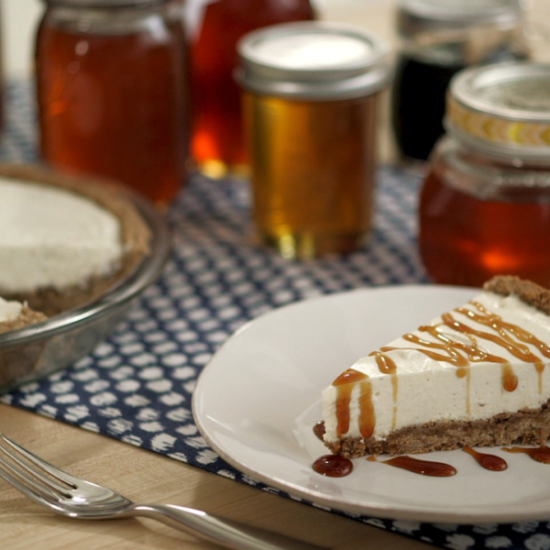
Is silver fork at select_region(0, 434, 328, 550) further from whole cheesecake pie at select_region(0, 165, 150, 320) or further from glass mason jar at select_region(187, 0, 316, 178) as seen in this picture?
glass mason jar at select_region(187, 0, 316, 178)

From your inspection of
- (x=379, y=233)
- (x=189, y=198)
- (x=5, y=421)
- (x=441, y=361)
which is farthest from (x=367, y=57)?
(x=5, y=421)

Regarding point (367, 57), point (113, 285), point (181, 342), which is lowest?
point (181, 342)

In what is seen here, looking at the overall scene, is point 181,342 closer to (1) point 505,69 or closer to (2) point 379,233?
(2) point 379,233

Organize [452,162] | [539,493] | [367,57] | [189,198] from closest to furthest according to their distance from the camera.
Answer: [539,493] → [452,162] → [367,57] → [189,198]

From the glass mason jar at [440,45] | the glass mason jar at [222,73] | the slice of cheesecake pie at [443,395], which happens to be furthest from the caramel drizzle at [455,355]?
the glass mason jar at [222,73]

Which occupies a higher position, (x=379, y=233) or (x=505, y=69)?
(x=505, y=69)

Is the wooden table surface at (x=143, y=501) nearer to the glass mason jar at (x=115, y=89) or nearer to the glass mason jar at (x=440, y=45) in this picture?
the glass mason jar at (x=115, y=89)

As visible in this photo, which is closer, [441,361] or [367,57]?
[441,361]
